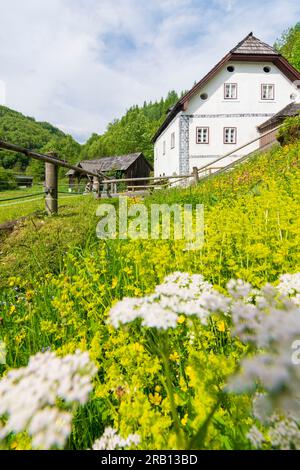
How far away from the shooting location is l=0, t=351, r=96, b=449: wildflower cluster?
64 cm

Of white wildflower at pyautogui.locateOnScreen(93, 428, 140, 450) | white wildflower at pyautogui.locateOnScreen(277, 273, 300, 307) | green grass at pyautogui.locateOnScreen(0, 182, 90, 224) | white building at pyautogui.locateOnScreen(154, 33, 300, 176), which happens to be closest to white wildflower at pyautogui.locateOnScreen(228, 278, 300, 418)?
white wildflower at pyautogui.locateOnScreen(93, 428, 140, 450)

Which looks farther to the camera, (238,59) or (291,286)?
(238,59)

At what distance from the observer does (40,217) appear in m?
→ 6.06

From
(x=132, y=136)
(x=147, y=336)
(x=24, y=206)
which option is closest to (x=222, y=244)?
(x=147, y=336)

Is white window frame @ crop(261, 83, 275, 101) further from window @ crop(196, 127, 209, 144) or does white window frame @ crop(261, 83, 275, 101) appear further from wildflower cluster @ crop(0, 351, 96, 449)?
wildflower cluster @ crop(0, 351, 96, 449)

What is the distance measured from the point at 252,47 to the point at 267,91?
10.3 feet

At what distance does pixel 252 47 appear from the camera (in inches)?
844

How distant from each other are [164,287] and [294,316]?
54 centimetres

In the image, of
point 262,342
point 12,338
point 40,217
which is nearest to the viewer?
point 262,342

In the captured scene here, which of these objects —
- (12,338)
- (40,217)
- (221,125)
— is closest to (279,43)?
(221,125)

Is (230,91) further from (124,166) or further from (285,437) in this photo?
(124,166)

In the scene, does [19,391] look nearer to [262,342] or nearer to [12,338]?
[262,342]
